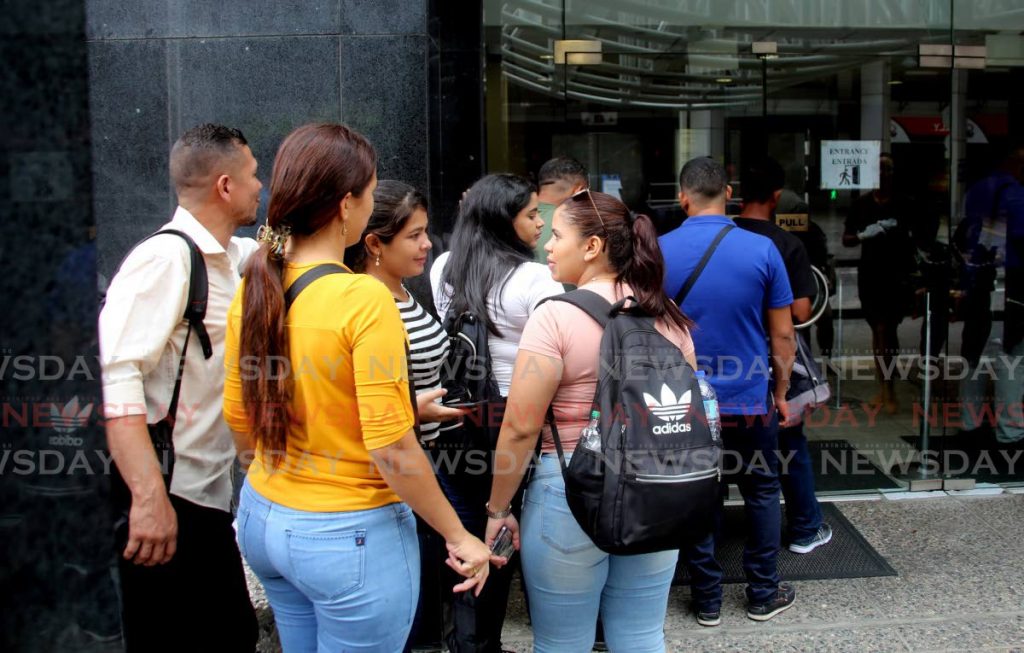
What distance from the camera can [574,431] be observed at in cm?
277

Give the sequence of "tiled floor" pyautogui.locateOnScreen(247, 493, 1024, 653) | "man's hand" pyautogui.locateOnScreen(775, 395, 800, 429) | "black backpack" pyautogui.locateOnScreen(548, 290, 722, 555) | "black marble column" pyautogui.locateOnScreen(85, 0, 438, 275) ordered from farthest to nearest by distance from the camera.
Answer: "man's hand" pyautogui.locateOnScreen(775, 395, 800, 429), "black marble column" pyautogui.locateOnScreen(85, 0, 438, 275), "tiled floor" pyautogui.locateOnScreen(247, 493, 1024, 653), "black backpack" pyautogui.locateOnScreen(548, 290, 722, 555)

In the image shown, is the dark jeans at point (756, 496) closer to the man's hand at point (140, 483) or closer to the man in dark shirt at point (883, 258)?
the man's hand at point (140, 483)

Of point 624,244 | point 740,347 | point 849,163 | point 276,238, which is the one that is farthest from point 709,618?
point 849,163

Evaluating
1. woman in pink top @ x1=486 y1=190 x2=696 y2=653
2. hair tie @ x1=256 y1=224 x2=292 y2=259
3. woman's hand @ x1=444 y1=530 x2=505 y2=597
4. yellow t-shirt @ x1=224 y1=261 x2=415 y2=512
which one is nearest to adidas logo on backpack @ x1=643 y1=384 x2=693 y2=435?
woman in pink top @ x1=486 y1=190 x2=696 y2=653

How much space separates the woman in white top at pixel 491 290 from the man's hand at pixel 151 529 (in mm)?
1026

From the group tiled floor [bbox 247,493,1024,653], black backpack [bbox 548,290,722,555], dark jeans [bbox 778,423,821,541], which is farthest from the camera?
dark jeans [bbox 778,423,821,541]

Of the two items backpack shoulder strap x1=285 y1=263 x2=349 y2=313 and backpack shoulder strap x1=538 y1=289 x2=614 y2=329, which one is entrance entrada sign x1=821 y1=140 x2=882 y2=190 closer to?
backpack shoulder strap x1=538 y1=289 x2=614 y2=329

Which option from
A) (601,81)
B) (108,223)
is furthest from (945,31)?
(108,223)

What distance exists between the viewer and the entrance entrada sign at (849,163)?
21.7 feet

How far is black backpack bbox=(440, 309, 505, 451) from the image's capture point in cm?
325

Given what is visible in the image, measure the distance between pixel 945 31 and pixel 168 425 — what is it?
5775 millimetres

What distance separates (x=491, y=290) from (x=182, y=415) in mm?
1116

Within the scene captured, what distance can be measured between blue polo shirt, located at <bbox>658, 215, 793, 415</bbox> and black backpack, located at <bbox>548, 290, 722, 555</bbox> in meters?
1.62

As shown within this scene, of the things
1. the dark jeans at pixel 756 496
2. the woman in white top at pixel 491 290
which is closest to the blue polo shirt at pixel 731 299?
the dark jeans at pixel 756 496
